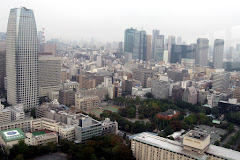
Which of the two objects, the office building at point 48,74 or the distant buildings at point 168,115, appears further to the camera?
the office building at point 48,74

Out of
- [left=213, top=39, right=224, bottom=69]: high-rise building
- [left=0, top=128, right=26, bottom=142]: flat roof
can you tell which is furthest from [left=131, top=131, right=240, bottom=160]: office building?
[left=213, top=39, right=224, bottom=69]: high-rise building

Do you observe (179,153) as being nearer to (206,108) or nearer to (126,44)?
(206,108)

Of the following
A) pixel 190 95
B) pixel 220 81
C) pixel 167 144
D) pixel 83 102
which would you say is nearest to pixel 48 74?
pixel 83 102

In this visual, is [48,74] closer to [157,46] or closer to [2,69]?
[2,69]

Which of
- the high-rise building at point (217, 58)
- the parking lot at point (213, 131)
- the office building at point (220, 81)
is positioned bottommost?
the parking lot at point (213, 131)

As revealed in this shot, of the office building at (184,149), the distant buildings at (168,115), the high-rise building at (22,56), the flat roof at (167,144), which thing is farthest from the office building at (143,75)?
the office building at (184,149)

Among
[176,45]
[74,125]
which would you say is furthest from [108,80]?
[176,45]

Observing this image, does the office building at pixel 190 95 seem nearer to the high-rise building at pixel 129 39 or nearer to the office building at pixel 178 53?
the office building at pixel 178 53
